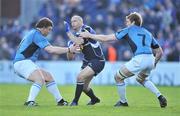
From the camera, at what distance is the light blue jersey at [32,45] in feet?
54.3

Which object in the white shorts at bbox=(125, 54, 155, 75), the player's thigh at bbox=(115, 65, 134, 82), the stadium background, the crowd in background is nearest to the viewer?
the white shorts at bbox=(125, 54, 155, 75)

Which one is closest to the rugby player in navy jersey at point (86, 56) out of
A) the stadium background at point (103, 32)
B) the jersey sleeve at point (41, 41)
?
the jersey sleeve at point (41, 41)

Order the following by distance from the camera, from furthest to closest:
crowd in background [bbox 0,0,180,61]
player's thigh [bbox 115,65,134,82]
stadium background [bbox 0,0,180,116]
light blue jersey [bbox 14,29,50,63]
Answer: crowd in background [bbox 0,0,180,61]
stadium background [bbox 0,0,180,116]
light blue jersey [bbox 14,29,50,63]
player's thigh [bbox 115,65,134,82]

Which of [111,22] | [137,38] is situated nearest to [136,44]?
[137,38]

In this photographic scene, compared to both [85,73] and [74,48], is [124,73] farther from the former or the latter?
[74,48]

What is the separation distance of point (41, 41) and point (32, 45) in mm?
326

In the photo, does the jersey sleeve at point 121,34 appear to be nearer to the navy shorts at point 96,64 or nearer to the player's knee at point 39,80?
the navy shorts at point 96,64

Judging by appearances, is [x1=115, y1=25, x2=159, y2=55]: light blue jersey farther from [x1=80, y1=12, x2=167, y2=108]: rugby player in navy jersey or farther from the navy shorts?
the navy shorts

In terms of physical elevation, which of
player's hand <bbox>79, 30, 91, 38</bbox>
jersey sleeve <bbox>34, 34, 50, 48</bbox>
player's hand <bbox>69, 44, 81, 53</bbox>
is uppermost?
player's hand <bbox>79, 30, 91, 38</bbox>

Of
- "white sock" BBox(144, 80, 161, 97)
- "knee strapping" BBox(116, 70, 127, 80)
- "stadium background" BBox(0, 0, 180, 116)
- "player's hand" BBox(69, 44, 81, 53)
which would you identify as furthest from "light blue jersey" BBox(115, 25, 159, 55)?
"stadium background" BBox(0, 0, 180, 116)

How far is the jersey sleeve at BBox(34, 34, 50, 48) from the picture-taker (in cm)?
1650

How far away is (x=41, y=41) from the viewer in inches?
651

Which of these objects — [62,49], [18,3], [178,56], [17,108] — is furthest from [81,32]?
[18,3]

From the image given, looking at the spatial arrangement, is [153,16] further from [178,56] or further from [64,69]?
[64,69]
